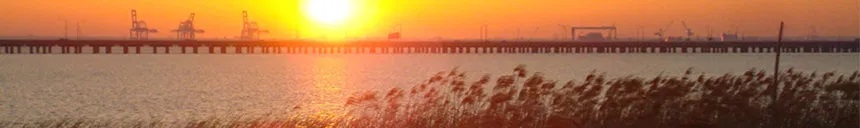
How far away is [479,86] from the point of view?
18266mm

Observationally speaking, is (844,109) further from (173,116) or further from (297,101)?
(297,101)

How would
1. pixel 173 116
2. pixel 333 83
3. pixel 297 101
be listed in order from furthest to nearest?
pixel 333 83
pixel 297 101
pixel 173 116

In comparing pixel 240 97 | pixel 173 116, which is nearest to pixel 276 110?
pixel 173 116

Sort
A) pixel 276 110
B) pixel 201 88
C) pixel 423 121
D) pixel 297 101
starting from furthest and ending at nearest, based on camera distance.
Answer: pixel 201 88 < pixel 297 101 < pixel 276 110 < pixel 423 121

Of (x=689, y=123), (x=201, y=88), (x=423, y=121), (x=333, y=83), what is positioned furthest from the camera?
(x=333, y=83)

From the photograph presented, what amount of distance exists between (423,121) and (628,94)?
290 centimetres

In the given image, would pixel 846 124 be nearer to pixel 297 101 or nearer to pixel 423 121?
pixel 423 121

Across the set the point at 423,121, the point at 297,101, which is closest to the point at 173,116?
the point at 297,101

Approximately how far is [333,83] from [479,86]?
5817cm

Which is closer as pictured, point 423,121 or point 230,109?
point 423,121

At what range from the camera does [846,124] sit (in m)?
18.5

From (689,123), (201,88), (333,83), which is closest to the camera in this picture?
(689,123)

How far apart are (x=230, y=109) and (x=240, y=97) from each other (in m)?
10.6

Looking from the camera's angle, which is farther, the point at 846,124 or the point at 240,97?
the point at 240,97
